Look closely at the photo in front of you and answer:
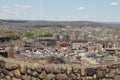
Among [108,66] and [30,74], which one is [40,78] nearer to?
[30,74]

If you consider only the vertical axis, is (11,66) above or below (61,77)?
above

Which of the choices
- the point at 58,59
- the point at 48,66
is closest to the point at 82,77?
the point at 48,66

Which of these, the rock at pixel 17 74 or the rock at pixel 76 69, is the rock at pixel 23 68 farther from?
the rock at pixel 76 69

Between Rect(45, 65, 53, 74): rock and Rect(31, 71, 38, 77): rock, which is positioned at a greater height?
Rect(45, 65, 53, 74): rock

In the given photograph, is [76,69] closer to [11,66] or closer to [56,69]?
[56,69]

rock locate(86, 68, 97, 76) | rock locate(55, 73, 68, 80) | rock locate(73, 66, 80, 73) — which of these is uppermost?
rock locate(73, 66, 80, 73)

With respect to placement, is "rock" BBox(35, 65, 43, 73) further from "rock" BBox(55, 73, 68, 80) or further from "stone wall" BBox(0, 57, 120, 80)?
"rock" BBox(55, 73, 68, 80)

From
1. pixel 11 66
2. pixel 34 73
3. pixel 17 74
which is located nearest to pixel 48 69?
pixel 34 73

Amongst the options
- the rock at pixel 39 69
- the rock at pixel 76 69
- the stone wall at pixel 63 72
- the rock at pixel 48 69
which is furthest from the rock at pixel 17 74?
the rock at pixel 76 69

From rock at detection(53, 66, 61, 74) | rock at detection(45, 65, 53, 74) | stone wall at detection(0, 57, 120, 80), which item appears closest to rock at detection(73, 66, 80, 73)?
stone wall at detection(0, 57, 120, 80)
